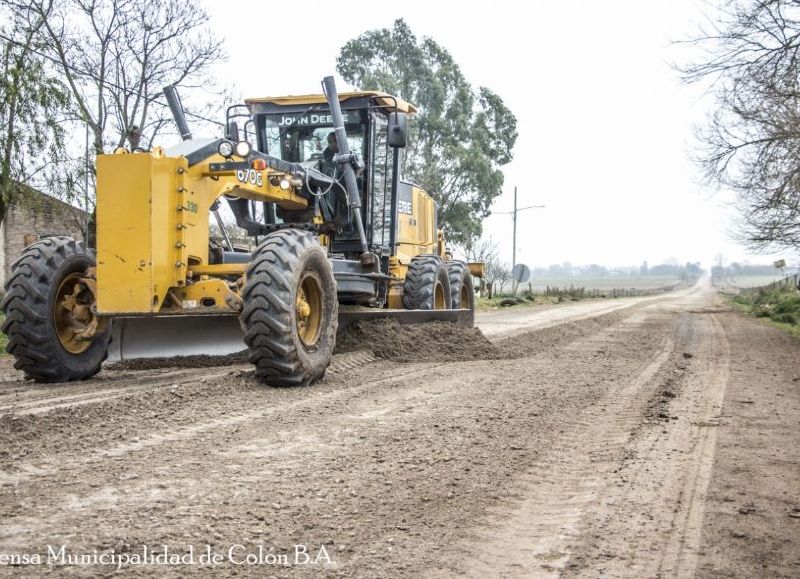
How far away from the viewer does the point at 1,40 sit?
16.5 meters

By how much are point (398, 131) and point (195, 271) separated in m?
3.48

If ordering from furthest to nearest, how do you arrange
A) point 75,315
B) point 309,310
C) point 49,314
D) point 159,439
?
1. point 309,310
2. point 75,315
3. point 49,314
4. point 159,439

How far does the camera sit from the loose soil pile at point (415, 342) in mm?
10031

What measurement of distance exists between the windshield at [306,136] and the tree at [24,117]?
719cm

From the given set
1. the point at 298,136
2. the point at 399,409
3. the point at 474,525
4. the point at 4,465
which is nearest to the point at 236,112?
the point at 298,136

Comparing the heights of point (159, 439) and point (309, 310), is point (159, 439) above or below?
below

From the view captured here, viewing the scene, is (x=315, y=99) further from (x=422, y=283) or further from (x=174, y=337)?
(x=174, y=337)

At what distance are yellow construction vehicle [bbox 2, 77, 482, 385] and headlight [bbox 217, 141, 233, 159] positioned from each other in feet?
0.08

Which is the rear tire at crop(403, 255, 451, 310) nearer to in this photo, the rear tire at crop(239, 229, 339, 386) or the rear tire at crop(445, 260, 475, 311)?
the rear tire at crop(445, 260, 475, 311)

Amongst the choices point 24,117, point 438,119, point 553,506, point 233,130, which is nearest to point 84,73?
point 24,117

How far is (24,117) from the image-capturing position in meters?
16.0

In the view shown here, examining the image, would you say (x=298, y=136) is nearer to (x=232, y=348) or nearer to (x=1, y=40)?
(x=232, y=348)

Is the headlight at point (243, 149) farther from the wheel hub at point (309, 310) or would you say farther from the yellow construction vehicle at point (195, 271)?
the wheel hub at point (309, 310)

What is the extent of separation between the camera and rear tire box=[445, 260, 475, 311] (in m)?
12.9
